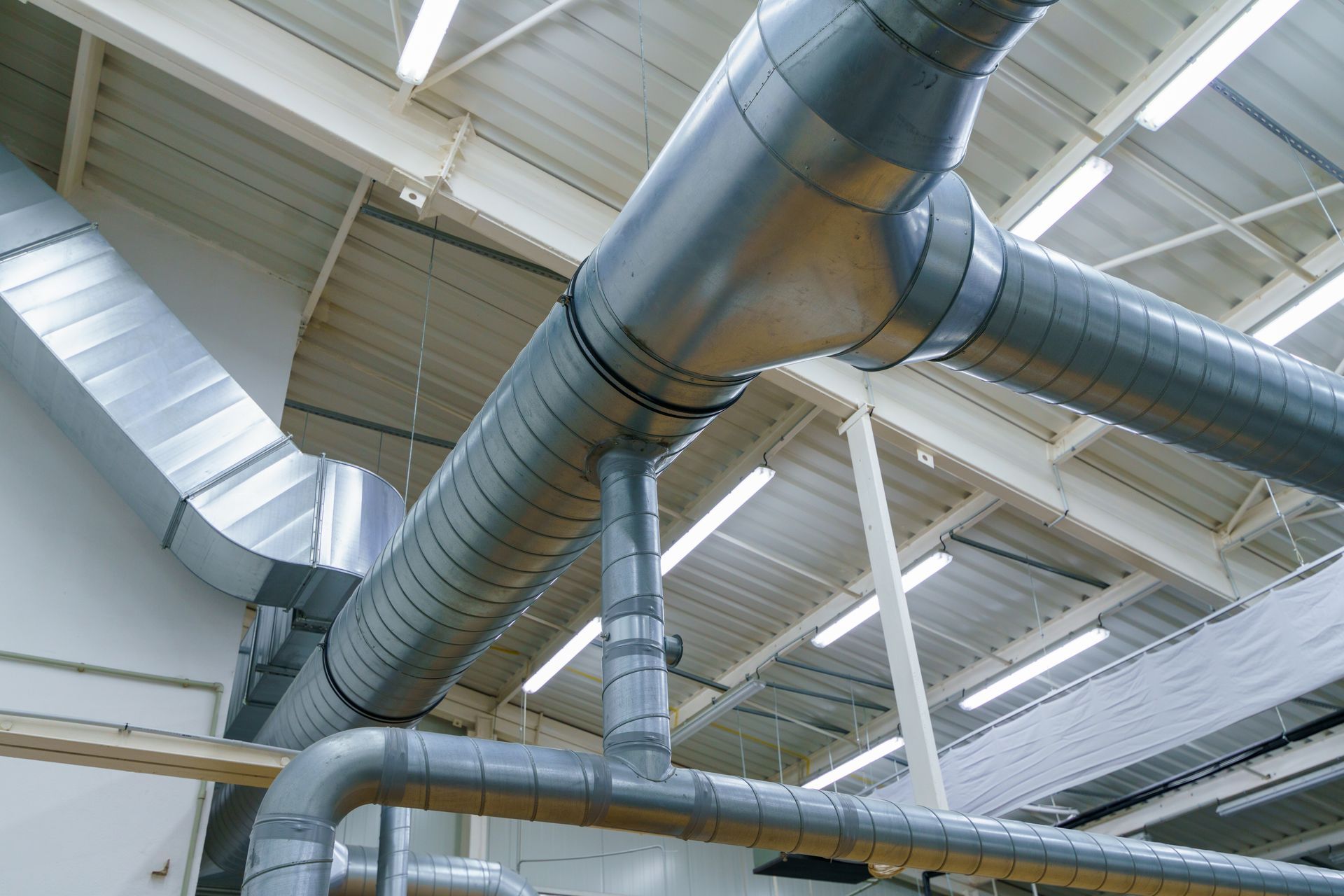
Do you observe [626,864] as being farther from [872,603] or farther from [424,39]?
[424,39]

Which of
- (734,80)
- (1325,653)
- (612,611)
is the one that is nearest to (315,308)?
(612,611)

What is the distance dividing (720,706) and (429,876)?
238 inches

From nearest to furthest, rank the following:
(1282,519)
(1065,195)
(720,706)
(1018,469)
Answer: (1065,195), (1018,469), (1282,519), (720,706)

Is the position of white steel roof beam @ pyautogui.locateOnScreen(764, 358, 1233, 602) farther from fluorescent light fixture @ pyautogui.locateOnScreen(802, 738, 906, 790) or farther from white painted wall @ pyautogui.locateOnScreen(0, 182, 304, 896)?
white painted wall @ pyautogui.locateOnScreen(0, 182, 304, 896)

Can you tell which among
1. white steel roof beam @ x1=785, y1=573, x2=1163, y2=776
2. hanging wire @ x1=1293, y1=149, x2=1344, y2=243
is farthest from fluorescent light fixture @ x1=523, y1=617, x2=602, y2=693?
hanging wire @ x1=1293, y1=149, x2=1344, y2=243

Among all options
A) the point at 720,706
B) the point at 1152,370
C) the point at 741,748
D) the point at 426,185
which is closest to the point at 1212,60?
the point at 1152,370

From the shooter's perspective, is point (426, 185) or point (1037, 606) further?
→ point (1037, 606)

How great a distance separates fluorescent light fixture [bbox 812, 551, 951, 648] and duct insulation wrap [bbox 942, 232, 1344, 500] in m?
5.87

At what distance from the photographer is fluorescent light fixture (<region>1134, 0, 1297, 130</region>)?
6.62 meters

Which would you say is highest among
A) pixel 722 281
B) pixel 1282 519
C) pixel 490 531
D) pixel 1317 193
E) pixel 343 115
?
pixel 343 115

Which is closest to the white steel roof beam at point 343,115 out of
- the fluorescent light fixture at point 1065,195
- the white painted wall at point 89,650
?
the white painted wall at point 89,650

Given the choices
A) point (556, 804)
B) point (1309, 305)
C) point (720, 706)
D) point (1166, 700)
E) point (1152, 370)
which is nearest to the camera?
point (556, 804)

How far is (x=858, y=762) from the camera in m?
A: 14.8

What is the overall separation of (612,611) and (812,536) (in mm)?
7570
